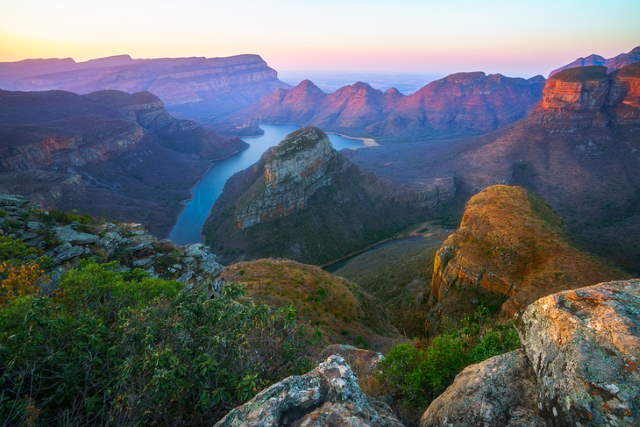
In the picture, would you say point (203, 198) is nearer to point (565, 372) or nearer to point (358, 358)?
point (358, 358)

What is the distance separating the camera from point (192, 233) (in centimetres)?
9162

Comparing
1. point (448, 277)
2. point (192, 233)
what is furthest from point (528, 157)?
point (192, 233)

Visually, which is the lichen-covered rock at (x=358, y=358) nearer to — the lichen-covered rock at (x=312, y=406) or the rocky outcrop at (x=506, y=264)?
the lichen-covered rock at (x=312, y=406)

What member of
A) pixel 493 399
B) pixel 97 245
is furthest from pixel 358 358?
pixel 97 245

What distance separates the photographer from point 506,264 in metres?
30.2

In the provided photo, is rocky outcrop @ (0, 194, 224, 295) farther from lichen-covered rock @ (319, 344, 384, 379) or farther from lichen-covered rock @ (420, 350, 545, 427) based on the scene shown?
lichen-covered rock @ (420, 350, 545, 427)

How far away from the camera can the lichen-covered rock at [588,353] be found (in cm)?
482

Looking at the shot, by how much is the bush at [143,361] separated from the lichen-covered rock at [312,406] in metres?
0.94

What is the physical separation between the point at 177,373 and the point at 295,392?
3.26 m

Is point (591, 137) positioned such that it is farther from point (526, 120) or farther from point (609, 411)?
point (609, 411)

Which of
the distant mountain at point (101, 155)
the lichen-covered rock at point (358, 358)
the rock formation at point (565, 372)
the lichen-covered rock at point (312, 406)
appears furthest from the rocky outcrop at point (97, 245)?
the distant mountain at point (101, 155)

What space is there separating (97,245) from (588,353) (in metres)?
25.8

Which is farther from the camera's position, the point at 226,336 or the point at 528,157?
the point at 528,157

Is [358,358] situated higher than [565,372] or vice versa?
[565,372]
